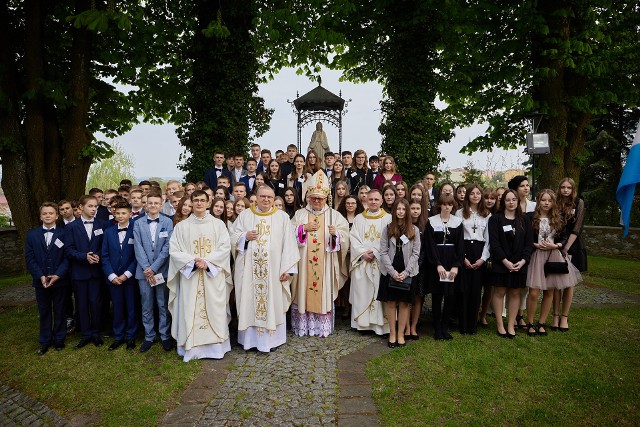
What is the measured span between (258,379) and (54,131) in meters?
8.41

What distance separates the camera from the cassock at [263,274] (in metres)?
6.07

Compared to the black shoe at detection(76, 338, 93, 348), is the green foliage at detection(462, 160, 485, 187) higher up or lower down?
higher up

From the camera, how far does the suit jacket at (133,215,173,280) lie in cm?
601

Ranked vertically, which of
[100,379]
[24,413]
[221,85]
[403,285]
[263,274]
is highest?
[221,85]

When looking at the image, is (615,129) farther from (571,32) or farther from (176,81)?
(176,81)

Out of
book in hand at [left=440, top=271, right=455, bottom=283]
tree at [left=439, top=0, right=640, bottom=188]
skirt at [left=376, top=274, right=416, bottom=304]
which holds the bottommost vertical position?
skirt at [left=376, top=274, right=416, bottom=304]

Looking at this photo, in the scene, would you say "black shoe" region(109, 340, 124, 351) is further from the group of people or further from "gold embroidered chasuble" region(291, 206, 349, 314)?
"gold embroidered chasuble" region(291, 206, 349, 314)

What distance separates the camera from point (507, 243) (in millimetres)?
6344

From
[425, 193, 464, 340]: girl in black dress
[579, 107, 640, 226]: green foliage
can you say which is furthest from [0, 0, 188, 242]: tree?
[579, 107, 640, 226]: green foliage

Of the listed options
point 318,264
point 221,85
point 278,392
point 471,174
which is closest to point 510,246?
point 318,264

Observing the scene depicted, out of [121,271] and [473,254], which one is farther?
[473,254]

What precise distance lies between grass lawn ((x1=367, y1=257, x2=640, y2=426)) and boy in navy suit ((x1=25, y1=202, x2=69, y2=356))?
169 inches

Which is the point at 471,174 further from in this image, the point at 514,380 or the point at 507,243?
the point at 514,380

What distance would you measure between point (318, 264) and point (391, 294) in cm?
123
